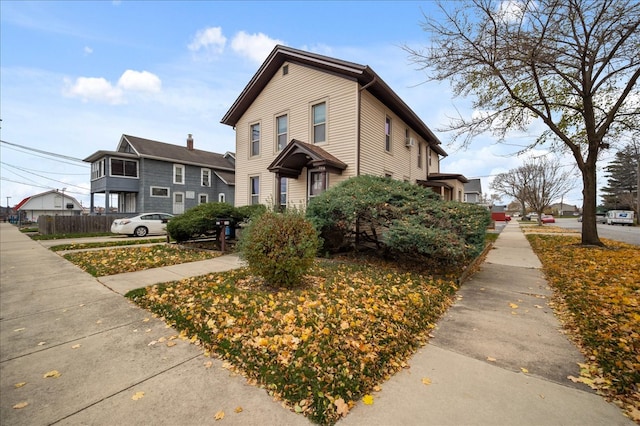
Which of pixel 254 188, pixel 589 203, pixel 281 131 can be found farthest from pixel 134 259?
pixel 589 203

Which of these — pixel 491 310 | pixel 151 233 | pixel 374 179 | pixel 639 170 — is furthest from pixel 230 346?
pixel 639 170

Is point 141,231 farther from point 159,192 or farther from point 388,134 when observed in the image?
point 388,134

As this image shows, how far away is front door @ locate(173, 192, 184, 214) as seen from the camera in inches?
961

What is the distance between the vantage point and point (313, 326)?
3.29 meters

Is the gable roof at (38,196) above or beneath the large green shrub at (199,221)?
above

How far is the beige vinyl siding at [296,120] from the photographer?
10.4 metres

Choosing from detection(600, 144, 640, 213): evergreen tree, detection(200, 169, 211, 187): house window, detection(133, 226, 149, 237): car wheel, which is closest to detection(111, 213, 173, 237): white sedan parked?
detection(133, 226, 149, 237): car wheel

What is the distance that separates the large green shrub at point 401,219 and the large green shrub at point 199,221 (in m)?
4.03

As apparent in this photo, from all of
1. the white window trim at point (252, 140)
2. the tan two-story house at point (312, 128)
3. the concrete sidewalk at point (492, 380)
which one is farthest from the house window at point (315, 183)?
the concrete sidewalk at point (492, 380)

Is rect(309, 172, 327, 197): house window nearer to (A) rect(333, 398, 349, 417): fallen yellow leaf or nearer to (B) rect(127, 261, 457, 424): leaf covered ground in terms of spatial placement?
(B) rect(127, 261, 457, 424): leaf covered ground

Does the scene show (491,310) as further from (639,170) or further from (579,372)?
(639,170)

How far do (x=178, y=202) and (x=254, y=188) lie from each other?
14.4m

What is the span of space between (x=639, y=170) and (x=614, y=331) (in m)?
42.3

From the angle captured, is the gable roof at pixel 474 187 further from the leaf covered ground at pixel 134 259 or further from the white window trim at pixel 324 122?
the leaf covered ground at pixel 134 259
